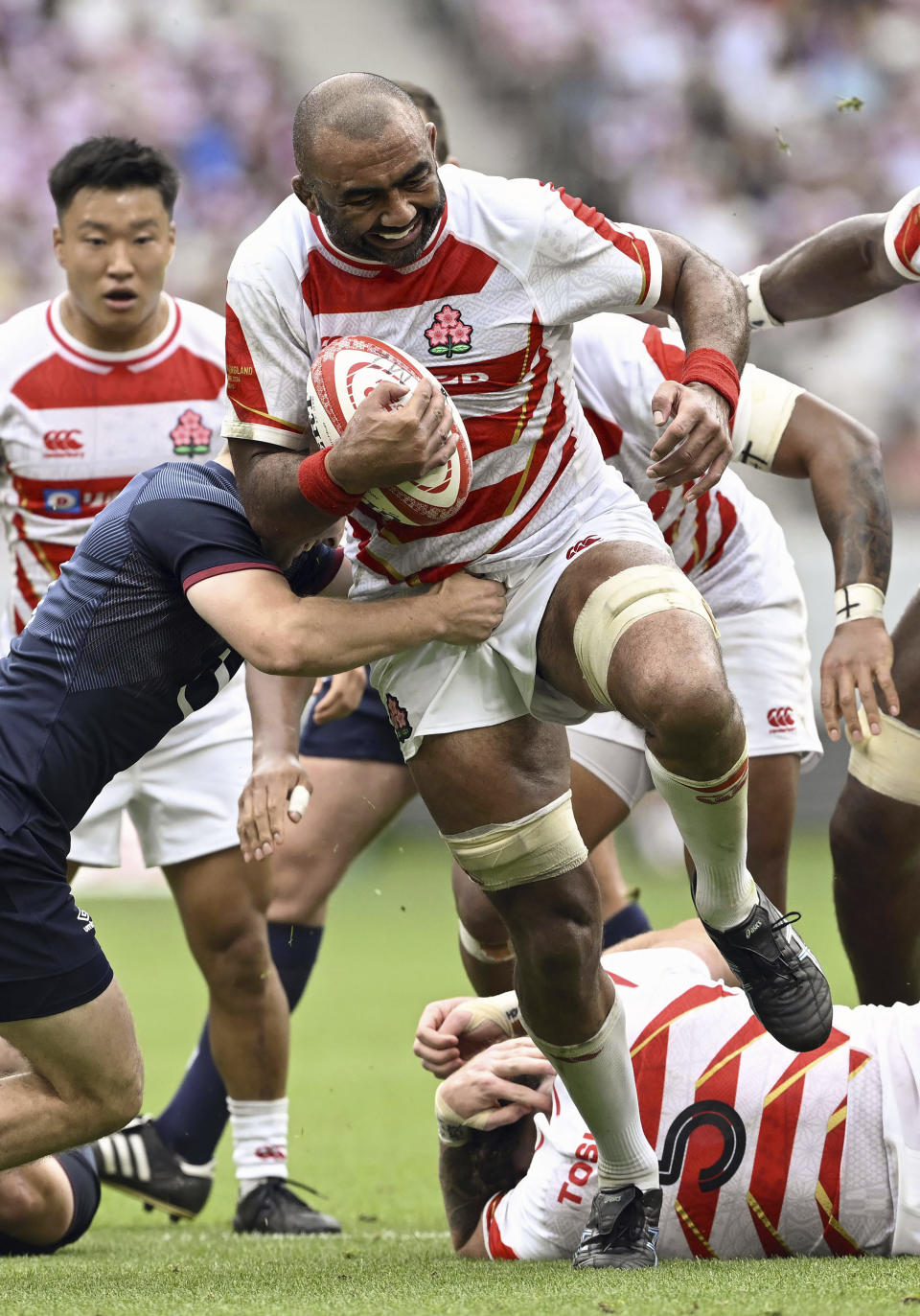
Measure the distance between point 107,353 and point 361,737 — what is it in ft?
4.71

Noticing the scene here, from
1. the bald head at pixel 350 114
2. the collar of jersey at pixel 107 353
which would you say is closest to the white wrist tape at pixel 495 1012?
the bald head at pixel 350 114

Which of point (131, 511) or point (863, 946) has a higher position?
point (131, 511)

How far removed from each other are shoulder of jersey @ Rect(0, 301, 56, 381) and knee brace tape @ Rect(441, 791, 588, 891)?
2.38 meters

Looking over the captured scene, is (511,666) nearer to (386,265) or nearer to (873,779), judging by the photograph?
(386,265)

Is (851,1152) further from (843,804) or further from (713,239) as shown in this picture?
(713,239)

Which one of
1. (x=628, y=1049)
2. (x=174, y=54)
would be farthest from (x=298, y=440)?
(x=174, y=54)

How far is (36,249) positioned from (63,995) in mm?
10175

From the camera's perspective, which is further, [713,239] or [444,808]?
[713,239]

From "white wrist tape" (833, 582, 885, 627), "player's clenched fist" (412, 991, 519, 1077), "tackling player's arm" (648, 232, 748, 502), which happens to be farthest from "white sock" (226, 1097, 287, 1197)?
"tackling player's arm" (648, 232, 748, 502)

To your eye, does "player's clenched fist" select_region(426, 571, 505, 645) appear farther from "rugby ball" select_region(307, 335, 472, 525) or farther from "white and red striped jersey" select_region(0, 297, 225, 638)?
"white and red striped jersey" select_region(0, 297, 225, 638)

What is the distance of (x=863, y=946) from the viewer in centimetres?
446

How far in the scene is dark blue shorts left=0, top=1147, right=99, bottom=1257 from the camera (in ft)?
12.7

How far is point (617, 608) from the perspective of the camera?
10.6ft

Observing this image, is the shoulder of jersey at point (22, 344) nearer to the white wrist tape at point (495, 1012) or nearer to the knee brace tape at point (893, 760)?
the white wrist tape at point (495, 1012)
